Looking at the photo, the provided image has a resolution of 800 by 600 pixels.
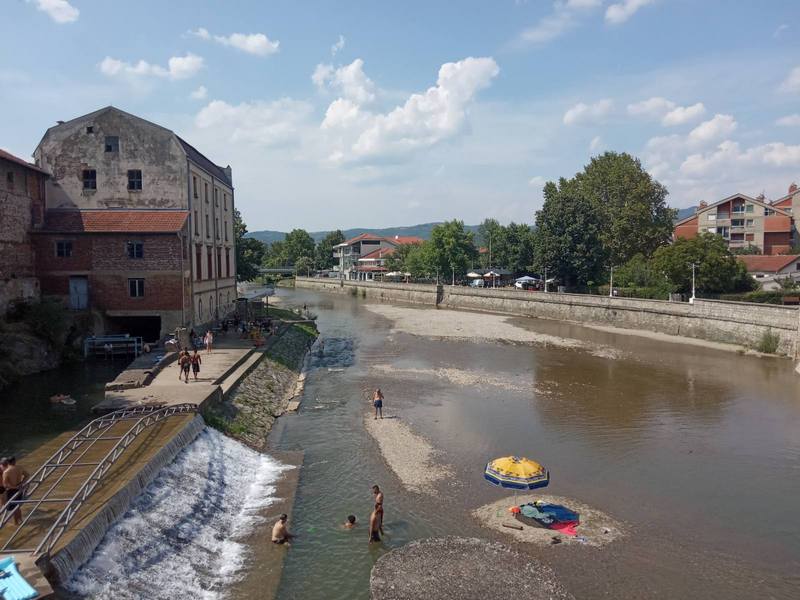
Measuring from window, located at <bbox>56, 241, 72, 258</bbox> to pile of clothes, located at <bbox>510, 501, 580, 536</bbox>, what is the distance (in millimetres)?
34637

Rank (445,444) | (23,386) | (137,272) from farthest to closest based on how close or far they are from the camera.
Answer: (137,272) → (23,386) → (445,444)

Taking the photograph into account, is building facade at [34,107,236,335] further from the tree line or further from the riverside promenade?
the tree line

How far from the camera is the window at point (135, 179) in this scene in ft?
133

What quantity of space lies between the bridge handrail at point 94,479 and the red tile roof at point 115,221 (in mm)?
19157

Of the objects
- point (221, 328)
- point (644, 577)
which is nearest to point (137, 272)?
point (221, 328)

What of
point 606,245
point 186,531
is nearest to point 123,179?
point 186,531

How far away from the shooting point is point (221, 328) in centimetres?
4612

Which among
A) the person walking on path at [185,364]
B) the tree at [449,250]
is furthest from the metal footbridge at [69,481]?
the tree at [449,250]

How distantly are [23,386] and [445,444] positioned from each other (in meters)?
23.0

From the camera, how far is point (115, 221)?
130ft

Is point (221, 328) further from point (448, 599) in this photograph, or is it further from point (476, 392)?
point (448, 599)

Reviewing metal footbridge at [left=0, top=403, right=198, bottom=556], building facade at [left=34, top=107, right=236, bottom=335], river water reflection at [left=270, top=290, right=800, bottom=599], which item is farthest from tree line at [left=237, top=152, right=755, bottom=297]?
metal footbridge at [left=0, top=403, right=198, bottom=556]

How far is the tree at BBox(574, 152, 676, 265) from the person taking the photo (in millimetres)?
85062

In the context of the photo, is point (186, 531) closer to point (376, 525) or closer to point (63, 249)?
point (376, 525)
